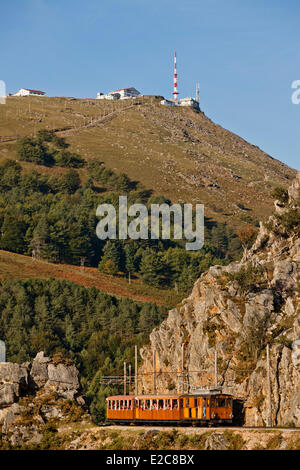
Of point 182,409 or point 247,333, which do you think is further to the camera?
point 247,333

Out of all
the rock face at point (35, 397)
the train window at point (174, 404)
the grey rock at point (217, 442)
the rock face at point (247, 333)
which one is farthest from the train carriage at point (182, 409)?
the rock face at point (35, 397)

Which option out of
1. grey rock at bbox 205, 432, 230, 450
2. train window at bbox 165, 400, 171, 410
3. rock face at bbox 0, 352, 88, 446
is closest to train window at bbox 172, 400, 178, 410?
train window at bbox 165, 400, 171, 410

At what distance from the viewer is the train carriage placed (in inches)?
2349

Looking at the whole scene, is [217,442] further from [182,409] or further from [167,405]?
[167,405]

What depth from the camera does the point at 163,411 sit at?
62.8 m

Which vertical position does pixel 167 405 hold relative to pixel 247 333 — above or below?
below

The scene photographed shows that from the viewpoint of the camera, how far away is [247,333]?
76062 millimetres

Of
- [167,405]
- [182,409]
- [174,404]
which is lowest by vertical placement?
[182,409]

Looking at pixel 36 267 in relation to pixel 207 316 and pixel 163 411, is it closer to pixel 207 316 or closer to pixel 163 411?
pixel 207 316

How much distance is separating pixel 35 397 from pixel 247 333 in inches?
831

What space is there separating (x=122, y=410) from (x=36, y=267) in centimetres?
11809

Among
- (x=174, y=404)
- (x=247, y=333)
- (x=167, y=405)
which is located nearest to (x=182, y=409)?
(x=174, y=404)

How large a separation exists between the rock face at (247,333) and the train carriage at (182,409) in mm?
6213
